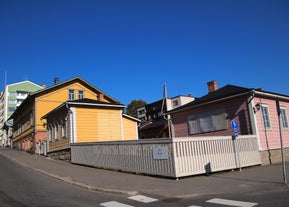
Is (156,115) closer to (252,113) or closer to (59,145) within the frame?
(59,145)

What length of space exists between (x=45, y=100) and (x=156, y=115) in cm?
5830

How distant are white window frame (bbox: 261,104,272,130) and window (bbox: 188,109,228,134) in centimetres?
221

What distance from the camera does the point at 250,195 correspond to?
22.6ft

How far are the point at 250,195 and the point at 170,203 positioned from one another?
224cm

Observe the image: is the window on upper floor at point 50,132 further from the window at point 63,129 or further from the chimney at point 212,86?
the chimney at point 212,86

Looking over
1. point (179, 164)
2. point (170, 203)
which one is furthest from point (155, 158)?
point (170, 203)

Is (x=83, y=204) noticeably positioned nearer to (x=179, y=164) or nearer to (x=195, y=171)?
(x=179, y=164)

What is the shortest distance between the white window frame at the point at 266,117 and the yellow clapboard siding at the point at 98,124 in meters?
11.5

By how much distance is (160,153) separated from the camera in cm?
1046

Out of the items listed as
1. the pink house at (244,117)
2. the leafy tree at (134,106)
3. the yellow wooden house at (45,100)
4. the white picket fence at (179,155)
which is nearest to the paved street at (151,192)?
the white picket fence at (179,155)

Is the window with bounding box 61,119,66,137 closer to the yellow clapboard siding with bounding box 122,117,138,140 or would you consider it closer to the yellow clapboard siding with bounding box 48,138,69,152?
the yellow clapboard siding with bounding box 48,138,69,152

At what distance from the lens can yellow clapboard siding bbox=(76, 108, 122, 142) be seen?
1956cm

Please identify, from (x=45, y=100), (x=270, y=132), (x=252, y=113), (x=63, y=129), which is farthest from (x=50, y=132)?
(x=270, y=132)

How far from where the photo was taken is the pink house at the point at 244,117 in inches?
580
